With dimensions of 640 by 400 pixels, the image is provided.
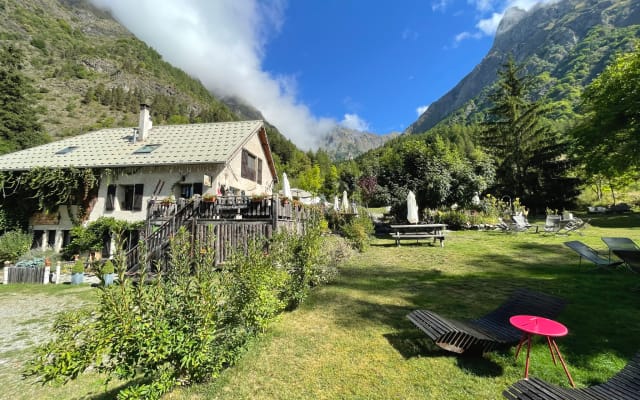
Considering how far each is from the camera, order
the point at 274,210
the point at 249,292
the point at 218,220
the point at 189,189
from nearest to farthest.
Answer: the point at 249,292 → the point at 274,210 → the point at 218,220 → the point at 189,189

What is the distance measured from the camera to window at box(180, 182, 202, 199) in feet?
51.0

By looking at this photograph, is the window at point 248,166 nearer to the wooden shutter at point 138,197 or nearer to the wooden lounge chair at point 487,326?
the wooden shutter at point 138,197

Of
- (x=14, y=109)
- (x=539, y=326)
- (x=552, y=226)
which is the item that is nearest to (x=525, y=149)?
(x=552, y=226)

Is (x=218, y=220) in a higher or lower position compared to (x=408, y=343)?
higher

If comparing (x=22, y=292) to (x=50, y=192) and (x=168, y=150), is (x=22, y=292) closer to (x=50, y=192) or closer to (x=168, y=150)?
(x=50, y=192)

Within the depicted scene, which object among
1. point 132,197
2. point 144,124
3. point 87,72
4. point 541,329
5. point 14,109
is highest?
point 87,72

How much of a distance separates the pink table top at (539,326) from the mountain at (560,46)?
39358mm

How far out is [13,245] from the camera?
590 inches

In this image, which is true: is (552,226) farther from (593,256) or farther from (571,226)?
A: (593,256)

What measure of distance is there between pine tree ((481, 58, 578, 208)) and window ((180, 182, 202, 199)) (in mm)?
32533

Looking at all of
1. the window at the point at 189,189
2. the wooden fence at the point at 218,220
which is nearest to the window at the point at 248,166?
the window at the point at 189,189

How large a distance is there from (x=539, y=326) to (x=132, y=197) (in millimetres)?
18907

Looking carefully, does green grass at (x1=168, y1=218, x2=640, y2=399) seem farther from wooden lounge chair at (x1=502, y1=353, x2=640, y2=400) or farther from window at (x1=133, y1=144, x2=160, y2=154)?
window at (x1=133, y1=144, x2=160, y2=154)

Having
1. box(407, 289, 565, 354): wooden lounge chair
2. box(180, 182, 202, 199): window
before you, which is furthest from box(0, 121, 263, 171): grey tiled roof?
box(407, 289, 565, 354): wooden lounge chair
